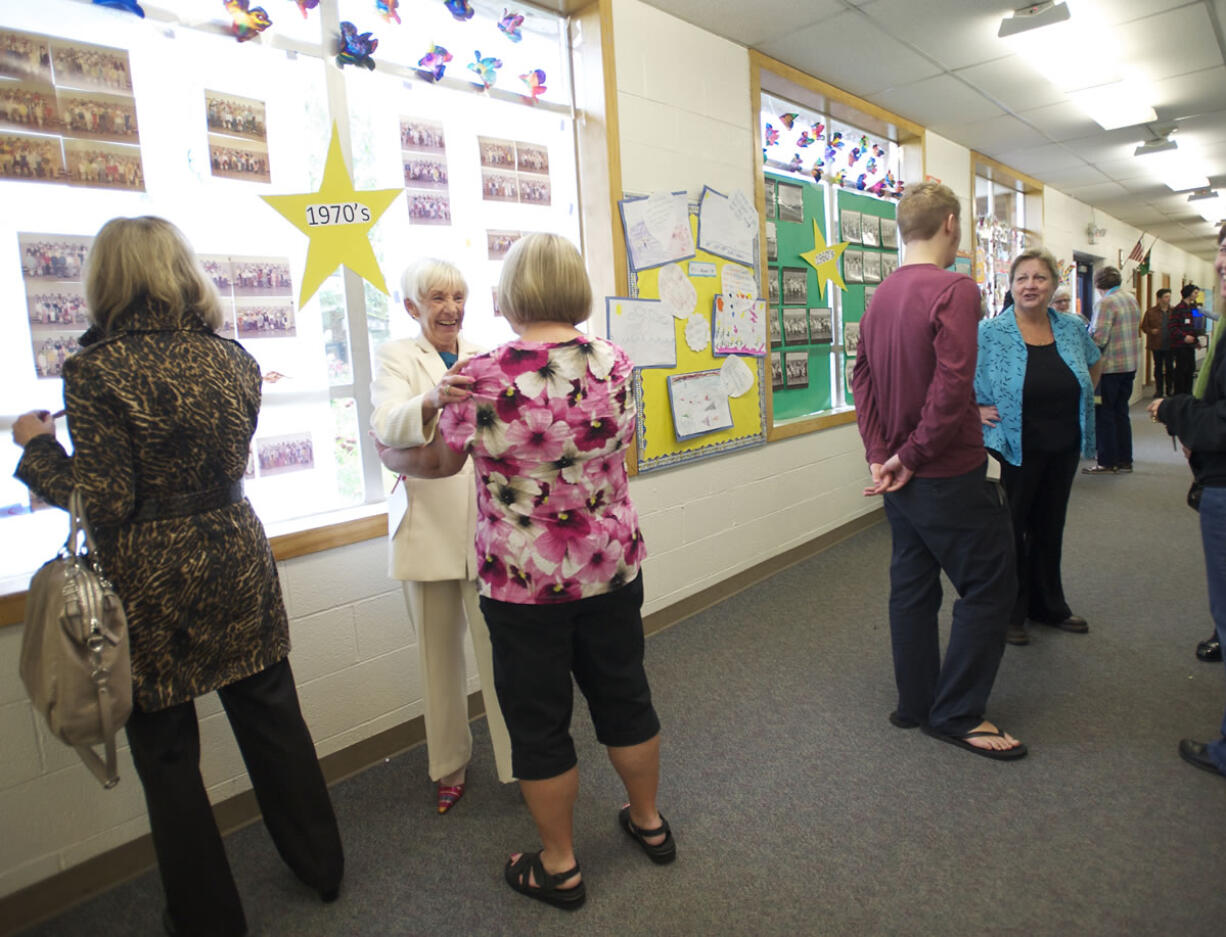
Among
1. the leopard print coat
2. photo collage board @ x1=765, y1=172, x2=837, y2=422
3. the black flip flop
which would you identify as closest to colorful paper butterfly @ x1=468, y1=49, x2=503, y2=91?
the leopard print coat

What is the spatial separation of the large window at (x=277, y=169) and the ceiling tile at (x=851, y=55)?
1.29m

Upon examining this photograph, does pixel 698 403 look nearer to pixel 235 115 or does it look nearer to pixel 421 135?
pixel 421 135

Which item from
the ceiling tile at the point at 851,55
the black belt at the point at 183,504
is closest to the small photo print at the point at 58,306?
the black belt at the point at 183,504

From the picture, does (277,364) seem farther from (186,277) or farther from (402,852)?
(402,852)

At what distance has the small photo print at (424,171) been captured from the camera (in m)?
2.35

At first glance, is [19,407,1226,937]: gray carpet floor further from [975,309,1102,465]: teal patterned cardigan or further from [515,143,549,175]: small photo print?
[515,143,549,175]: small photo print

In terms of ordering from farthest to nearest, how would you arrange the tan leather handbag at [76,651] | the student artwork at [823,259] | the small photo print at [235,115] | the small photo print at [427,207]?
the student artwork at [823,259], the small photo print at [427,207], the small photo print at [235,115], the tan leather handbag at [76,651]

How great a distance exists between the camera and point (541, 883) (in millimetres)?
1590

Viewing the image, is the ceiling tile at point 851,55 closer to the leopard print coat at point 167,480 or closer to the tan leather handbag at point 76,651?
the leopard print coat at point 167,480

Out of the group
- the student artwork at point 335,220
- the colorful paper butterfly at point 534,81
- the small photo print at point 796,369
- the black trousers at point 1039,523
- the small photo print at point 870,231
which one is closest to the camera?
the student artwork at point 335,220

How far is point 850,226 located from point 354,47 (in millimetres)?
3303

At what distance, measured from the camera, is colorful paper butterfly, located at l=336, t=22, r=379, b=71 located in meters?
2.14

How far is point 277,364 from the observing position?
6.84 feet

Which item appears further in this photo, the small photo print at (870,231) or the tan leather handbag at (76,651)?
the small photo print at (870,231)
